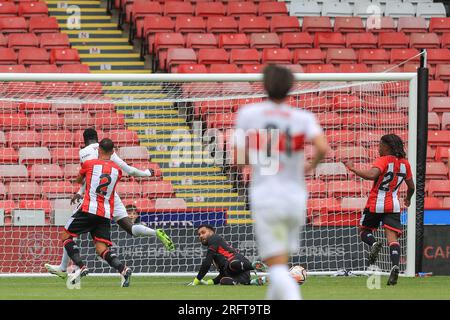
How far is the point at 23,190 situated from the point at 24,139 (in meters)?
0.72

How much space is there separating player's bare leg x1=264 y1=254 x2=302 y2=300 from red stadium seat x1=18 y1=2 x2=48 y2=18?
13.5 meters

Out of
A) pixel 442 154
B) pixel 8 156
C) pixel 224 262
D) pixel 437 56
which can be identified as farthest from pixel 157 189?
pixel 437 56

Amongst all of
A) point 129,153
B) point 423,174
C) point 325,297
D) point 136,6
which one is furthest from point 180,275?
point 136,6

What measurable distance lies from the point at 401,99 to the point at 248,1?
20.4 feet

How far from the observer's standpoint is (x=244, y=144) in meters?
7.12

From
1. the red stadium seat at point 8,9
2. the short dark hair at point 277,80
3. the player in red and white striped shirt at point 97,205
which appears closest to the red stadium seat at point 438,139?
the player in red and white striped shirt at point 97,205

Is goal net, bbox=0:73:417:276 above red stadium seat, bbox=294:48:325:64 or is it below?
below

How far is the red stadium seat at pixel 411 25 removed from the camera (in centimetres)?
2111

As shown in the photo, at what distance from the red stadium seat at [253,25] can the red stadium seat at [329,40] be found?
2.99ft

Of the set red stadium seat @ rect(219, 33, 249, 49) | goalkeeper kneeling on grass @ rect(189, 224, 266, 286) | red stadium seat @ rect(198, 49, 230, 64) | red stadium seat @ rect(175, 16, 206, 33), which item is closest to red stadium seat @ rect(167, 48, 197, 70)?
red stadium seat @ rect(198, 49, 230, 64)

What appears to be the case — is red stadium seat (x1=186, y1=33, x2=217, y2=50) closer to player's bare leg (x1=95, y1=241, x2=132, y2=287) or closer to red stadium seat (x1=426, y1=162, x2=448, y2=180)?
red stadium seat (x1=426, y1=162, x2=448, y2=180)

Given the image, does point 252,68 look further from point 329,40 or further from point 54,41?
point 54,41

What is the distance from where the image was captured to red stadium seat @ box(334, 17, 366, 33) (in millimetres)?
20641

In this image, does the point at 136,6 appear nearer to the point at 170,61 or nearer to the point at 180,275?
the point at 170,61
